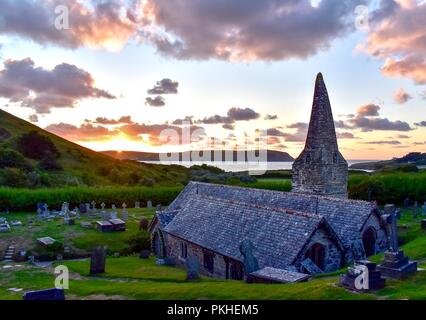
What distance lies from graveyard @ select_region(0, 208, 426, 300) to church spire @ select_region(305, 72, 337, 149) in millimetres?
9942

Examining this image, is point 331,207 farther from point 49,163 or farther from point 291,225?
point 49,163

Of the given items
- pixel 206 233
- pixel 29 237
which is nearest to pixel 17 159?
pixel 29 237

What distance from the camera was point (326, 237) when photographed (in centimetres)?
2545

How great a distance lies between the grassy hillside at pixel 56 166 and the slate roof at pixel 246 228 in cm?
4802

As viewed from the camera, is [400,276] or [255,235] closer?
[400,276]

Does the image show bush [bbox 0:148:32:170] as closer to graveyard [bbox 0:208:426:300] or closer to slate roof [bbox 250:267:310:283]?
graveyard [bbox 0:208:426:300]

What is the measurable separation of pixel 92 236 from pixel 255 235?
65.9ft

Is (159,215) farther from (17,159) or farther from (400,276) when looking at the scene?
(17,159)

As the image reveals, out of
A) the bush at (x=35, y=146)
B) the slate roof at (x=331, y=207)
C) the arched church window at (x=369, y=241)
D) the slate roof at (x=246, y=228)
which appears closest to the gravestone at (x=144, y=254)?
the slate roof at (x=246, y=228)

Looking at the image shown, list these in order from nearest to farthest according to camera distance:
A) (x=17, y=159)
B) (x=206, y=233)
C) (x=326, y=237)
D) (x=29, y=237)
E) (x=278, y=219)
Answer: (x=326, y=237), (x=278, y=219), (x=206, y=233), (x=29, y=237), (x=17, y=159)

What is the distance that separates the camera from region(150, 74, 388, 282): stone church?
2475cm

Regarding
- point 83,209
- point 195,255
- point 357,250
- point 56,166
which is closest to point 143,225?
point 83,209

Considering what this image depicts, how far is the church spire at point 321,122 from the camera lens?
3653cm

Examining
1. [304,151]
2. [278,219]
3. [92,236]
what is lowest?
[92,236]
